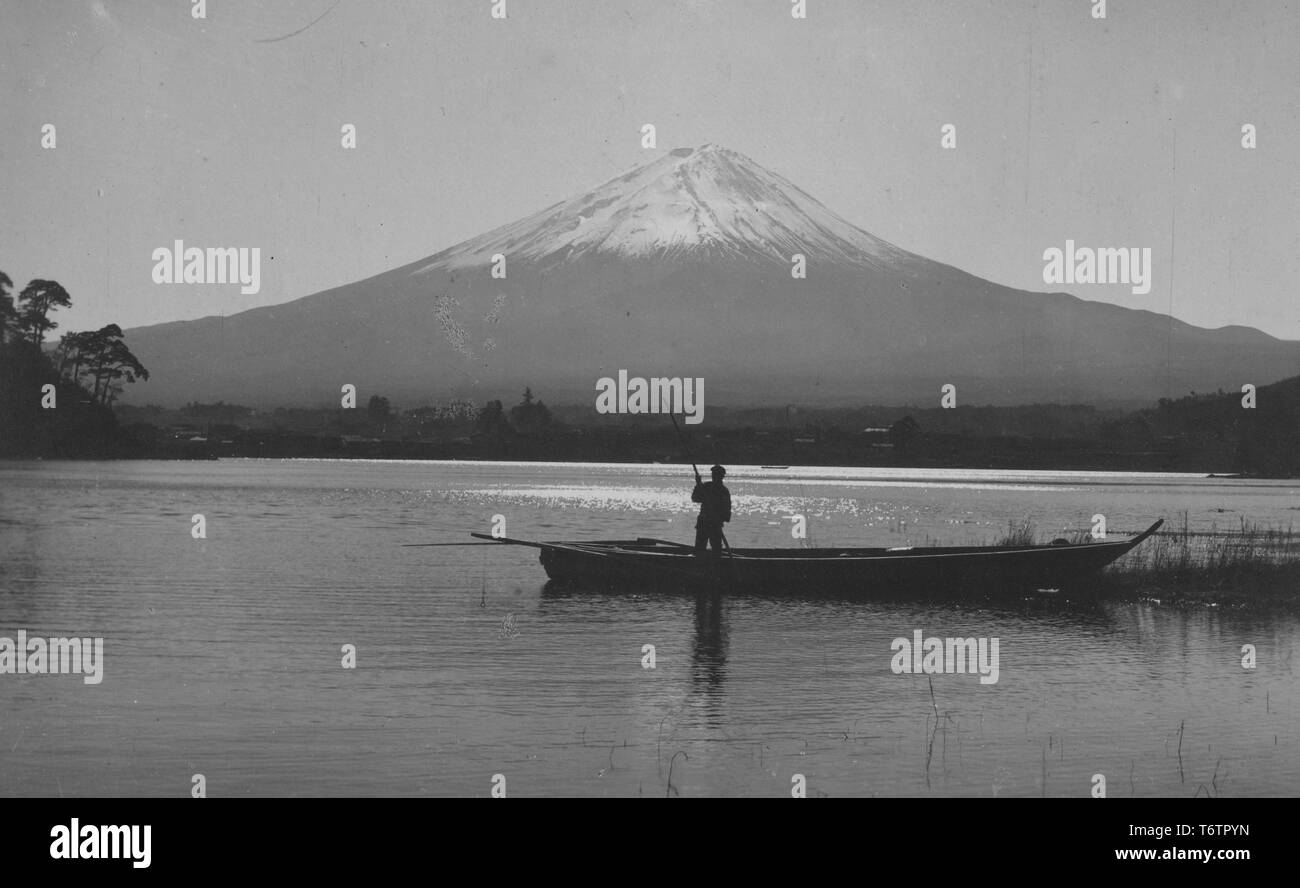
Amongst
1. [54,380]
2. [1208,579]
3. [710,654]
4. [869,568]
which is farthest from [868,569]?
[54,380]

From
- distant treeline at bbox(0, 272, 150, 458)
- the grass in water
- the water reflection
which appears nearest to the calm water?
the water reflection

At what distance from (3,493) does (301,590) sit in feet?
181

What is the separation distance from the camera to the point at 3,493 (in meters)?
79.9

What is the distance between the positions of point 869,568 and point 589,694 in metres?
10.3

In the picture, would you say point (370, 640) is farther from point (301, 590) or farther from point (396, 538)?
point (396, 538)

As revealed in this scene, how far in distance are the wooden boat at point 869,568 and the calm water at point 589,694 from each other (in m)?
0.49

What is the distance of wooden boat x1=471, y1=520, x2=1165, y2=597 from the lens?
26.8m

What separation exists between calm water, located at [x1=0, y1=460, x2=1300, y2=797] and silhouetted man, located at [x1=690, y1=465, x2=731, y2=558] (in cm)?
149

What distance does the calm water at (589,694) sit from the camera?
13.8 meters

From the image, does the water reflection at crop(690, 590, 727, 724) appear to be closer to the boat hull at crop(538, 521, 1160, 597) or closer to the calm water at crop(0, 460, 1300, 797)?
the calm water at crop(0, 460, 1300, 797)

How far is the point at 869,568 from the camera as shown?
27.1m

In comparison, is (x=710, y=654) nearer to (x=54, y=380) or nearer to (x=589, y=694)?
(x=589, y=694)

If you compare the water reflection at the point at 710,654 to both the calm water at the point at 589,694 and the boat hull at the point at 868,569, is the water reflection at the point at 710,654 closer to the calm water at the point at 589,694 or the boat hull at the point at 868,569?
the calm water at the point at 589,694
